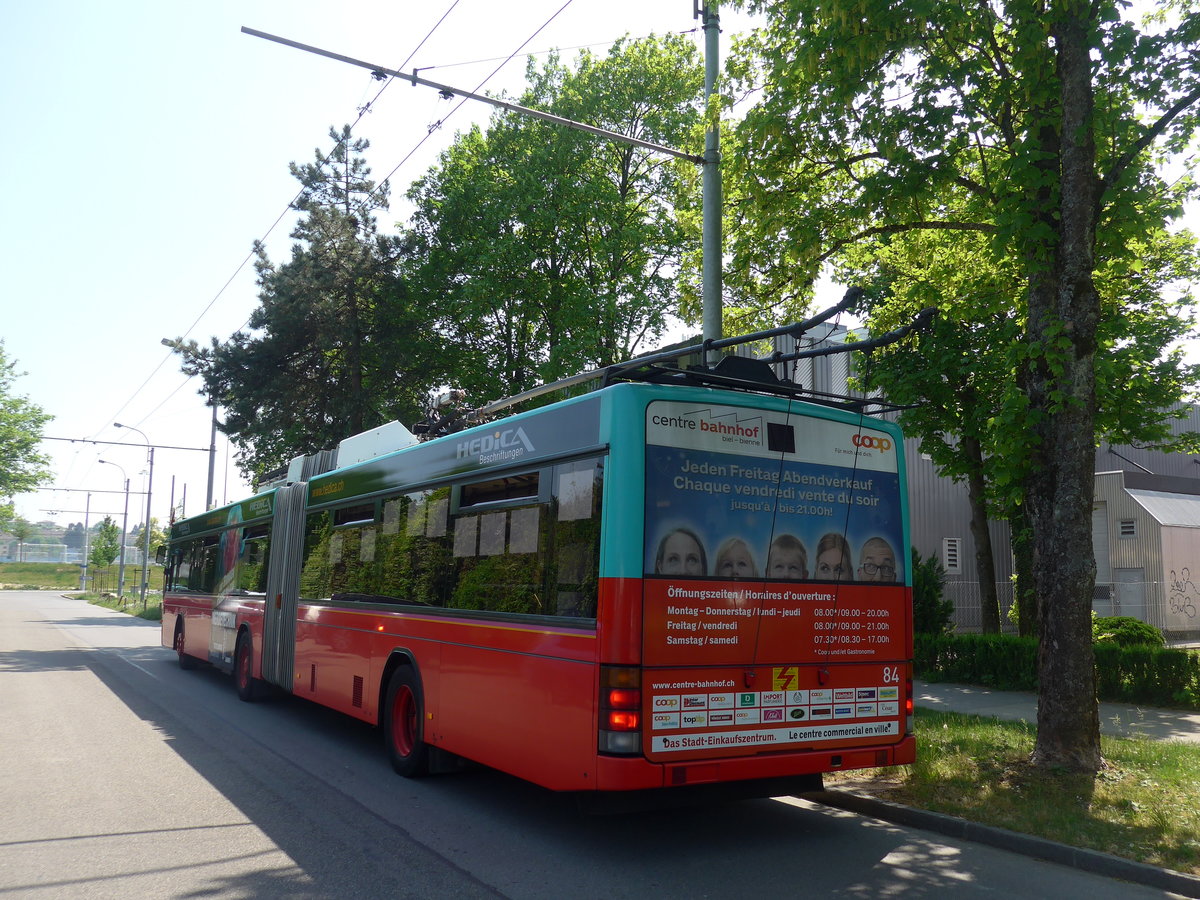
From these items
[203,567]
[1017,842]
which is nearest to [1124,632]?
[1017,842]

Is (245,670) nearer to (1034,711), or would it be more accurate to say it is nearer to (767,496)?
(767,496)

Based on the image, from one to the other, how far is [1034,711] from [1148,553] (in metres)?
18.5

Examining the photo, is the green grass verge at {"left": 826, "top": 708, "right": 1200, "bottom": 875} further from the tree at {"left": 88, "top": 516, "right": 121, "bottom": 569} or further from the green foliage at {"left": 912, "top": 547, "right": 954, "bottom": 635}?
the tree at {"left": 88, "top": 516, "right": 121, "bottom": 569}

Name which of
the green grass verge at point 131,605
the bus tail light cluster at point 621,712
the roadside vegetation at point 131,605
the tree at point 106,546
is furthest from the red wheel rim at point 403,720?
the tree at point 106,546

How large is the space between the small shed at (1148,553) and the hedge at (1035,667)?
43.3 feet

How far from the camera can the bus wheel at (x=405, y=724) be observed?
333 inches

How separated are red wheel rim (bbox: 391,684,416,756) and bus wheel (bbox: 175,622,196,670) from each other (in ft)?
37.2

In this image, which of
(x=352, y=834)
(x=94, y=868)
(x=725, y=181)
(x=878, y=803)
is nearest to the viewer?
(x=94, y=868)

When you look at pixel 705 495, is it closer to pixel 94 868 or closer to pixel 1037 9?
pixel 94 868

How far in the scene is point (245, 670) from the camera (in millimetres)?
13898

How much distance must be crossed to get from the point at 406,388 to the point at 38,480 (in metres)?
38.4

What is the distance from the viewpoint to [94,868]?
568 cm

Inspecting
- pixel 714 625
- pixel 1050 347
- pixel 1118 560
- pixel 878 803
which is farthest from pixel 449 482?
pixel 1118 560

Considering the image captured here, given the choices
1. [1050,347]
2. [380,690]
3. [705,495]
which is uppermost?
[1050,347]
